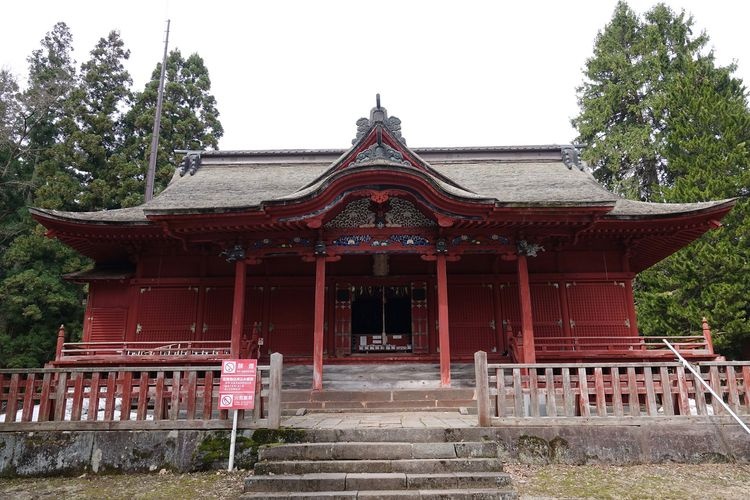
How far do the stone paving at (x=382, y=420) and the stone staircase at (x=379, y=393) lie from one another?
45 centimetres

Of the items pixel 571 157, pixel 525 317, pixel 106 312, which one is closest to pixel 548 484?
pixel 525 317

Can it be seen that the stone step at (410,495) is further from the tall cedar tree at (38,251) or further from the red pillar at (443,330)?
the tall cedar tree at (38,251)

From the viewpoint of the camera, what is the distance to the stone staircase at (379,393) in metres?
9.13

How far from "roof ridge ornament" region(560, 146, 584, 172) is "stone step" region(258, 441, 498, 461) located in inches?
488

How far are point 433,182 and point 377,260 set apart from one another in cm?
372

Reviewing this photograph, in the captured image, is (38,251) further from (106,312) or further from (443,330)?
(443,330)

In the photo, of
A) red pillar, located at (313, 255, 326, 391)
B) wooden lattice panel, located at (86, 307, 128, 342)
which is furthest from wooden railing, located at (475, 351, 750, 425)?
wooden lattice panel, located at (86, 307, 128, 342)

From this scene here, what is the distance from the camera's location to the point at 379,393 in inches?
368

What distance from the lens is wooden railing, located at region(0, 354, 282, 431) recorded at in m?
6.62

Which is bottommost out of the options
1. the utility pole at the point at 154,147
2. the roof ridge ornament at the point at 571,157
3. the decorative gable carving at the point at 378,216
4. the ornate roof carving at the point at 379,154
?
the decorative gable carving at the point at 378,216

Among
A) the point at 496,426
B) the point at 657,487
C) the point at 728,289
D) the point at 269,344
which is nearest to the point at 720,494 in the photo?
the point at 657,487

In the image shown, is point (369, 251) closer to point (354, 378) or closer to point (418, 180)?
point (418, 180)

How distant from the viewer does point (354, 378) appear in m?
10.9

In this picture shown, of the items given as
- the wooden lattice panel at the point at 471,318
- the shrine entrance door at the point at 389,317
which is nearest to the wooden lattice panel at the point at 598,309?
the wooden lattice panel at the point at 471,318
